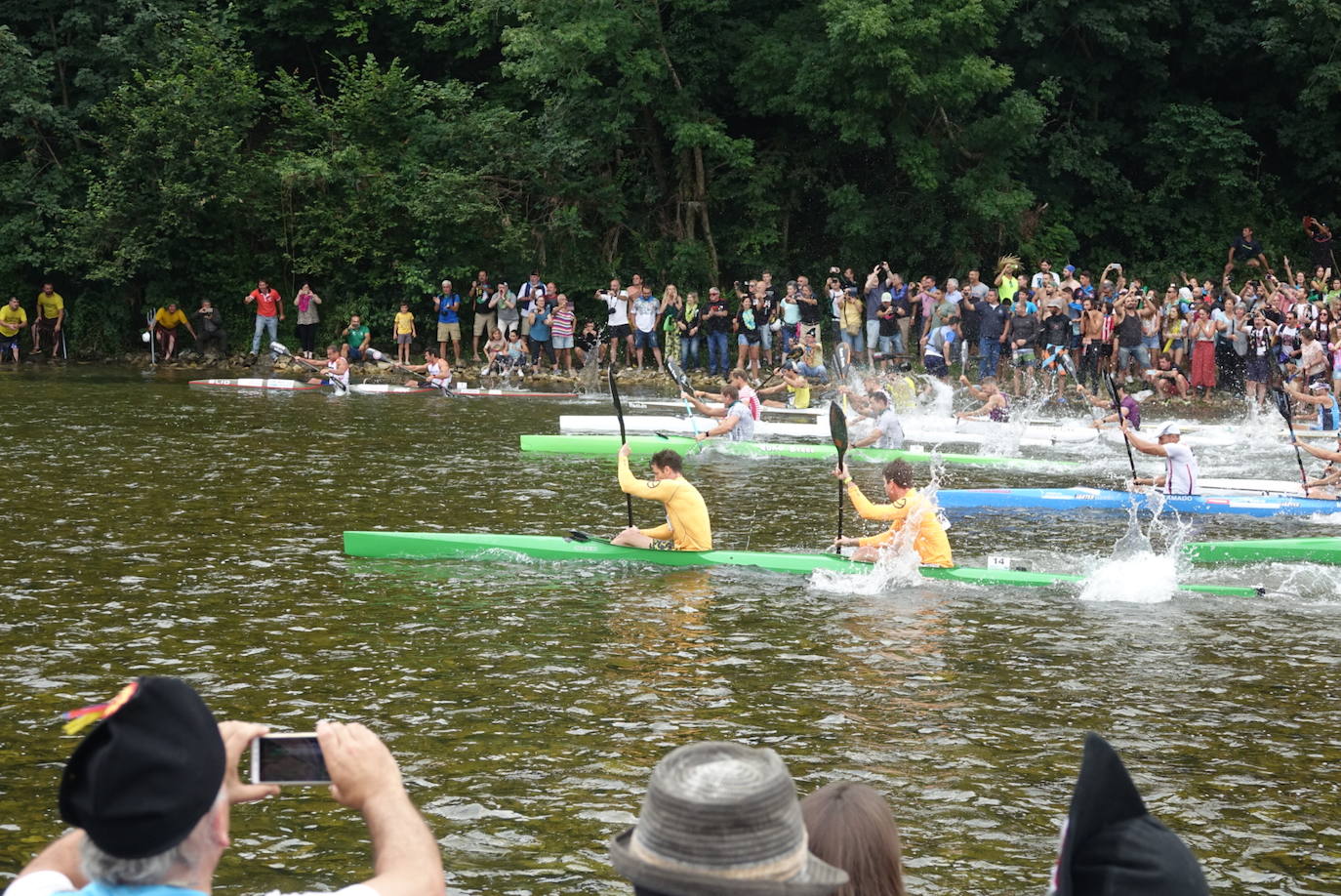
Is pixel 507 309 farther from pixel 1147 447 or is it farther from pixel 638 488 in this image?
pixel 638 488

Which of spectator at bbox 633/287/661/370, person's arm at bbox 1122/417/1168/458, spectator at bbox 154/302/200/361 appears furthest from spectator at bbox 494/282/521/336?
person's arm at bbox 1122/417/1168/458

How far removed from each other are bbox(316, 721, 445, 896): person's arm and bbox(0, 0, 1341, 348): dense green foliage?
2855 cm

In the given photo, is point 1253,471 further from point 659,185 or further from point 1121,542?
point 659,185

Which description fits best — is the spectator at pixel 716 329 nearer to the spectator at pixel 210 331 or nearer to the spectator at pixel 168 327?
the spectator at pixel 210 331

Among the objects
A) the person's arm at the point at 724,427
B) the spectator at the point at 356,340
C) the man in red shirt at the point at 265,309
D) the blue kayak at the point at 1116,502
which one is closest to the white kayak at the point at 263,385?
the spectator at the point at 356,340

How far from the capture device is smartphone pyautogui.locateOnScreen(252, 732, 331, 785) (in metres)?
2.74

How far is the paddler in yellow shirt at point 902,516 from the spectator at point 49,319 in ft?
87.5

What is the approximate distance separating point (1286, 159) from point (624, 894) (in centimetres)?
3144

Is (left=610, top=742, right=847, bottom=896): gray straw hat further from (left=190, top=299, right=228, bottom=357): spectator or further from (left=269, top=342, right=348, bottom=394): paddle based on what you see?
(left=190, top=299, right=228, bottom=357): spectator

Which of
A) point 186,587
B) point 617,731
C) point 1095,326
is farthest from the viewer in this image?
point 1095,326

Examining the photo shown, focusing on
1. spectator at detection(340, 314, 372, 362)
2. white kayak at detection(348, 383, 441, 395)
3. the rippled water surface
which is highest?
spectator at detection(340, 314, 372, 362)

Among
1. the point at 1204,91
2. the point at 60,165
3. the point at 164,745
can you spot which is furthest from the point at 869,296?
the point at 164,745

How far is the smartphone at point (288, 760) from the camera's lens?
9.00 feet

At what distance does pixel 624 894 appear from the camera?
6.14m
